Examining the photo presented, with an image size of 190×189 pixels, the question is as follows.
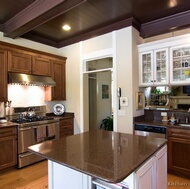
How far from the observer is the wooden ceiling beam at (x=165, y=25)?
2948 millimetres

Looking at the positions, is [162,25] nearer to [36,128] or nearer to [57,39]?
[57,39]

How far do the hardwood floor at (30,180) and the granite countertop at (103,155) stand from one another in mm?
1225

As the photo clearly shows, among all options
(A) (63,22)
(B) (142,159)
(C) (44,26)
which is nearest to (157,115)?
(B) (142,159)

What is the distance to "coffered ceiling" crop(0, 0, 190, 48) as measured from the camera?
2.56m

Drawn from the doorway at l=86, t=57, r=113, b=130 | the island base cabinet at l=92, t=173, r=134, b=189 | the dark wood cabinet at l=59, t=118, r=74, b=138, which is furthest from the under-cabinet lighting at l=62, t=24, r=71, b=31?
the island base cabinet at l=92, t=173, r=134, b=189

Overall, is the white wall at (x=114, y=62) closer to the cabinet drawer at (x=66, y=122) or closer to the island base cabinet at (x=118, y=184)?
the cabinet drawer at (x=66, y=122)

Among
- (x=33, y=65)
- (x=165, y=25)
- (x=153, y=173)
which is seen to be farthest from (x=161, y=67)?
(x=33, y=65)

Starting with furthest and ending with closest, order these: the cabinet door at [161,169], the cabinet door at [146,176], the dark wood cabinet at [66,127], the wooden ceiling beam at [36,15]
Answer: the dark wood cabinet at [66,127], the wooden ceiling beam at [36,15], the cabinet door at [161,169], the cabinet door at [146,176]

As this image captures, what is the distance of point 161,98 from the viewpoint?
11.5 ft

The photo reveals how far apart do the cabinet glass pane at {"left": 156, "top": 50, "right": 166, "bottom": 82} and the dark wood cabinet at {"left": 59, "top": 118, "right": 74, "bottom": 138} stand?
239cm

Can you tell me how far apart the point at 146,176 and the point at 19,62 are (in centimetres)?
327

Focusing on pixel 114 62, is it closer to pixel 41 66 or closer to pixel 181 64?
pixel 181 64

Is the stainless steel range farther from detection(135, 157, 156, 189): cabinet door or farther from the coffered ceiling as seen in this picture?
detection(135, 157, 156, 189): cabinet door

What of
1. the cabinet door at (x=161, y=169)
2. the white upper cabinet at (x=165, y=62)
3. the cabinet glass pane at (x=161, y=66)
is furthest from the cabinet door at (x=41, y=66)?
the cabinet door at (x=161, y=169)
